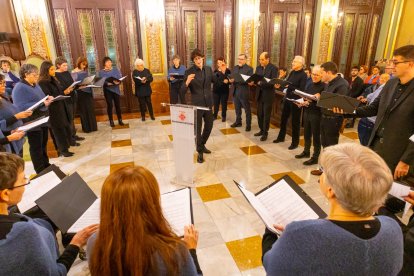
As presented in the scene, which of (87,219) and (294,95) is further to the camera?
(294,95)

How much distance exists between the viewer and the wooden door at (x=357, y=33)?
8453 millimetres

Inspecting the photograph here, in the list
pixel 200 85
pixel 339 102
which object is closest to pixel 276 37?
pixel 200 85

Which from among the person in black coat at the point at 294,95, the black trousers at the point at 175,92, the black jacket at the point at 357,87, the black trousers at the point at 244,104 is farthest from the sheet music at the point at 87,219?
the black jacket at the point at 357,87

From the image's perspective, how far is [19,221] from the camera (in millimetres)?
1147

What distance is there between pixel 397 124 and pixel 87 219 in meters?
2.64

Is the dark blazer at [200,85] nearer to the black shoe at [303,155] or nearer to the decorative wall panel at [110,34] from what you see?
the black shoe at [303,155]

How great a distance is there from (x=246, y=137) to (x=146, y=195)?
444cm

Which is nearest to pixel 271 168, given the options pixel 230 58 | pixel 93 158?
pixel 93 158

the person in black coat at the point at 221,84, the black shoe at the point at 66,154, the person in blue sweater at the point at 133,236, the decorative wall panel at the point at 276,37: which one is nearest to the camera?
the person in blue sweater at the point at 133,236

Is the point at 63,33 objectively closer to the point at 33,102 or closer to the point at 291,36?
the point at 33,102

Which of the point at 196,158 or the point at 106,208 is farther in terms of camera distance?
the point at 196,158

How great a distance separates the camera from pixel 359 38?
29.1ft

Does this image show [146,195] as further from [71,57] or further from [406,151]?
[71,57]

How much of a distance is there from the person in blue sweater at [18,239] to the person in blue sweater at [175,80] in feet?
16.7
